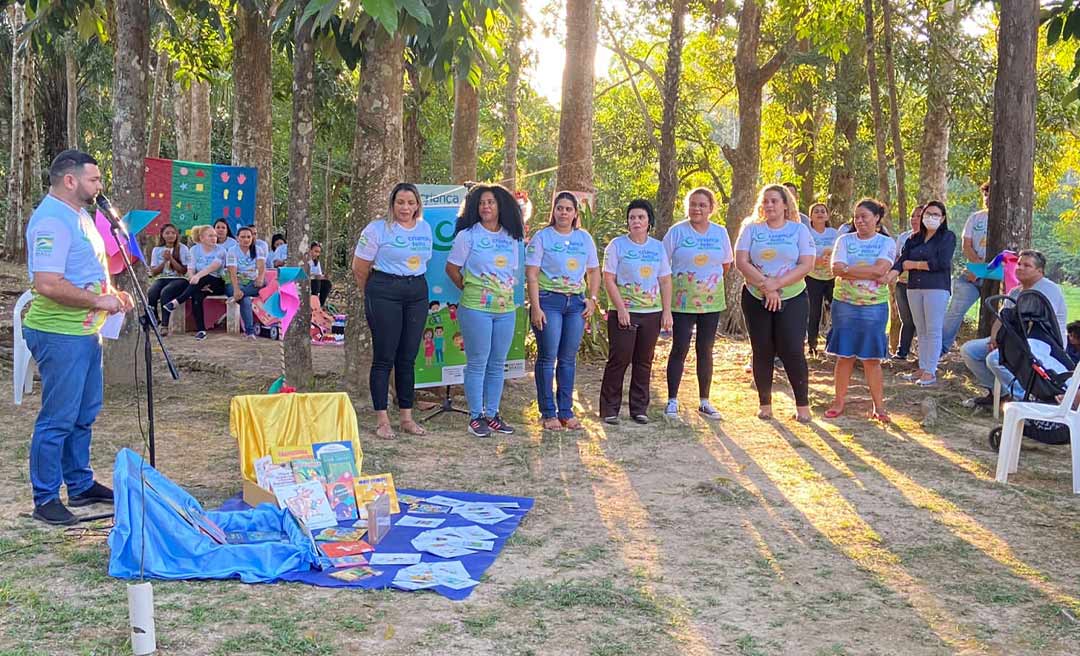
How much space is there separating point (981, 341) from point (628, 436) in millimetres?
2702

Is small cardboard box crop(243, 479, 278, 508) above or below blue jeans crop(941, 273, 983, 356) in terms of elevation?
below

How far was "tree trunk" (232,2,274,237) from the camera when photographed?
12109mm

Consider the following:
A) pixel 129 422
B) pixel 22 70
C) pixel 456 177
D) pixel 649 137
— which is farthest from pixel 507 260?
pixel 22 70

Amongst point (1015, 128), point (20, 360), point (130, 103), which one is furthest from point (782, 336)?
point (20, 360)

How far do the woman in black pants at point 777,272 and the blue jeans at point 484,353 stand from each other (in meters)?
1.67

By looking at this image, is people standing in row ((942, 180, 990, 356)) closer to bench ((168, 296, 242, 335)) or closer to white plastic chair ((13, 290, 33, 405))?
white plastic chair ((13, 290, 33, 405))

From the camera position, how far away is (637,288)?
6996 millimetres

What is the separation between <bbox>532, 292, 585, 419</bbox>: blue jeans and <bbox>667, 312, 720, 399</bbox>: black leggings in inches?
29.8

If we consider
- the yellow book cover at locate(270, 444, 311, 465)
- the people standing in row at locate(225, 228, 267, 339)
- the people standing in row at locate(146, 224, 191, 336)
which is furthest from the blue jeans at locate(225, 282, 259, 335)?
the yellow book cover at locate(270, 444, 311, 465)

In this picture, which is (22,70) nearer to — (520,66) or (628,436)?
(520,66)

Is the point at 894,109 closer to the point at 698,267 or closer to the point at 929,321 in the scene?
the point at 929,321

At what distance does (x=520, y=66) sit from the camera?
15.8 meters

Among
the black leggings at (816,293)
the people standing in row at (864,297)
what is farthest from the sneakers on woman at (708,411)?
the black leggings at (816,293)

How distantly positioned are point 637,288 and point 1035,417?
253cm
